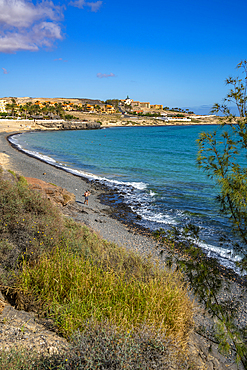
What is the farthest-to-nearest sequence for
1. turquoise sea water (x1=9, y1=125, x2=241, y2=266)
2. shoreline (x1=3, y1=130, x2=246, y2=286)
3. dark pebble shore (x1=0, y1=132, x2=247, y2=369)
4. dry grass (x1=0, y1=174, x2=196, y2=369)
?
turquoise sea water (x1=9, y1=125, x2=241, y2=266) → shoreline (x1=3, y1=130, x2=246, y2=286) → dark pebble shore (x1=0, y1=132, x2=247, y2=369) → dry grass (x1=0, y1=174, x2=196, y2=369)

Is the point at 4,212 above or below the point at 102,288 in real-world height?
above

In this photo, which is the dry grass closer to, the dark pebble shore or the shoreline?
the dark pebble shore

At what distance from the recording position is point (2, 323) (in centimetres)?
427

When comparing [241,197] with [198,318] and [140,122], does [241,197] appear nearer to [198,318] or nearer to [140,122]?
[198,318]

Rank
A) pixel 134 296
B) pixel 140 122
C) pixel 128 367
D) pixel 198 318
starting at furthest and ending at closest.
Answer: pixel 140 122, pixel 198 318, pixel 134 296, pixel 128 367

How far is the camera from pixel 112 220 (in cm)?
1627

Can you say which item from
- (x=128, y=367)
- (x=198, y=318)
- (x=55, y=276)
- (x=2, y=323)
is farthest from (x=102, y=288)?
(x=198, y=318)

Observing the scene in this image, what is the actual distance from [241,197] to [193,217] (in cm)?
1343

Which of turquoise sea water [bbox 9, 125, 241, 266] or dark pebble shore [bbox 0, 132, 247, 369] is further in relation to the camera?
turquoise sea water [bbox 9, 125, 241, 266]

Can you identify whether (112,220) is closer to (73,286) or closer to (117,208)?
(117,208)

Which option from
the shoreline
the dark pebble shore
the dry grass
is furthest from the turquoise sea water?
the dry grass

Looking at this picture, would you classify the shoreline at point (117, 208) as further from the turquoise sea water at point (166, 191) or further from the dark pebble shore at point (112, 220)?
the turquoise sea water at point (166, 191)

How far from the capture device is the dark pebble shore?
348 inches

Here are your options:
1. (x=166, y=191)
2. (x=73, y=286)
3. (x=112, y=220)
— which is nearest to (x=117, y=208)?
(x=112, y=220)
